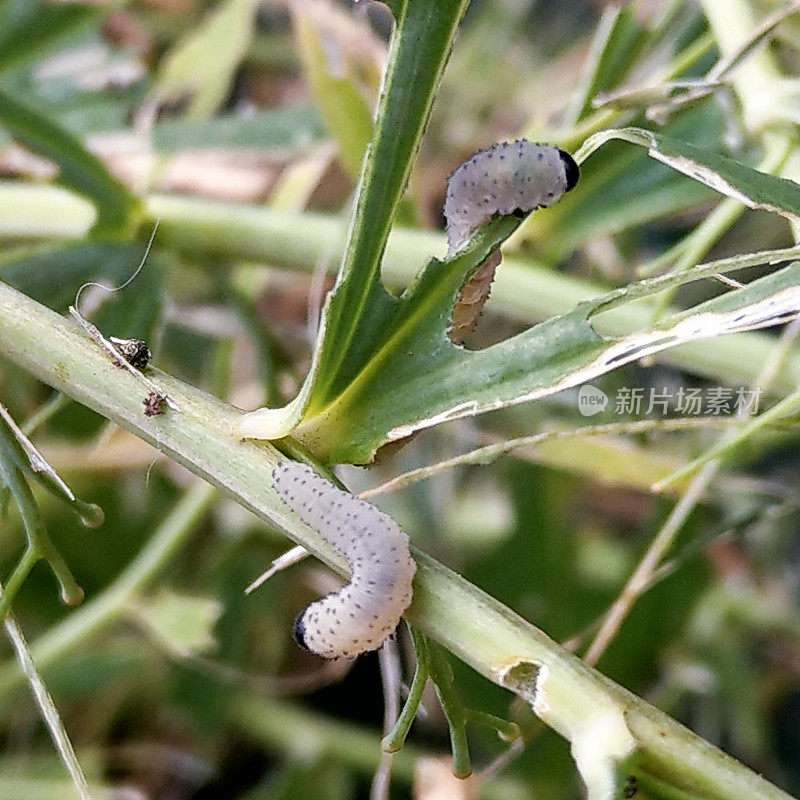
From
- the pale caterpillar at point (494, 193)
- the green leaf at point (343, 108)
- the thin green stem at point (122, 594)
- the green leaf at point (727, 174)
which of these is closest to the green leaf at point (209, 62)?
the green leaf at point (343, 108)

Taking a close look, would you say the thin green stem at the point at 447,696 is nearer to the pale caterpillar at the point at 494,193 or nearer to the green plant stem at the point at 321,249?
the pale caterpillar at the point at 494,193

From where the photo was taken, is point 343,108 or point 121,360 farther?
point 343,108

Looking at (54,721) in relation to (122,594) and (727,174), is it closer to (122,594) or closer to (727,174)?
(727,174)

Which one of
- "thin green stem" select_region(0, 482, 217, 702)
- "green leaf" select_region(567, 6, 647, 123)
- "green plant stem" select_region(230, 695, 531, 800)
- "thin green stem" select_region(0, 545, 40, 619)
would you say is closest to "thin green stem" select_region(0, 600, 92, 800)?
"thin green stem" select_region(0, 545, 40, 619)

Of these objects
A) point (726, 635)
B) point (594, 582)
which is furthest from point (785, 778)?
point (594, 582)

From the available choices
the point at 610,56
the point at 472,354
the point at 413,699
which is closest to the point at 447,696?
the point at 413,699

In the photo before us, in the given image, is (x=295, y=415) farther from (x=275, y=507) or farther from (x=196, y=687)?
(x=196, y=687)

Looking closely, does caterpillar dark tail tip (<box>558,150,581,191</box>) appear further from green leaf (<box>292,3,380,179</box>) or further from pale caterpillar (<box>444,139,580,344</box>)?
green leaf (<box>292,3,380,179</box>)
